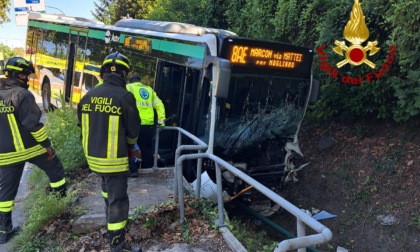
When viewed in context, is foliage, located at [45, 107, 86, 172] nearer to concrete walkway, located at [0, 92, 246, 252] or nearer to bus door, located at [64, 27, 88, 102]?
concrete walkway, located at [0, 92, 246, 252]

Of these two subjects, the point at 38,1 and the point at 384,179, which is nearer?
the point at 384,179

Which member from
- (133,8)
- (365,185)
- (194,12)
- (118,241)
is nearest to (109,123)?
(118,241)

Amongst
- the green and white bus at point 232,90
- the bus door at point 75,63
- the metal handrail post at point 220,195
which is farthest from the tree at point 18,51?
the metal handrail post at point 220,195

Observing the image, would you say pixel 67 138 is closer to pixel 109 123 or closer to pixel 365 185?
pixel 109 123

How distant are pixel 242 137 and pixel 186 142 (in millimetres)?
993

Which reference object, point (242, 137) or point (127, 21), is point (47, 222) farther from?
point (127, 21)

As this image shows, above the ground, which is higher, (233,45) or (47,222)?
(233,45)

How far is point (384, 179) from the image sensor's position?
6.93m

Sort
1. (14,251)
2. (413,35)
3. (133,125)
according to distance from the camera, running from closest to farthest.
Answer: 1. (133,125)
2. (14,251)
3. (413,35)

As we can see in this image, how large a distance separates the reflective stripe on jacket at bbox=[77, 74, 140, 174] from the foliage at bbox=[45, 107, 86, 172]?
2.77m

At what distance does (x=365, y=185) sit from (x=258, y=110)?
2527 mm

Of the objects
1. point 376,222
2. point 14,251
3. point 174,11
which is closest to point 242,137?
point 376,222

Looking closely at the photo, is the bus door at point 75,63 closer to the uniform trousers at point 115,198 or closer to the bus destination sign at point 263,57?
the bus destination sign at point 263,57

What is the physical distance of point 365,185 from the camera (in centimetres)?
706
